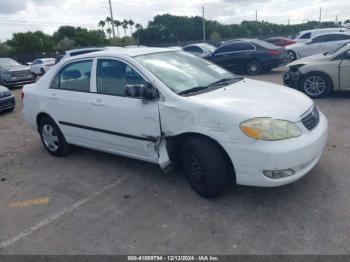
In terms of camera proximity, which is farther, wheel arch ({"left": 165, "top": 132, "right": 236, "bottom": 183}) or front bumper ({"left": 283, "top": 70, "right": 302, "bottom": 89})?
front bumper ({"left": 283, "top": 70, "right": 302, "bottom": 89})

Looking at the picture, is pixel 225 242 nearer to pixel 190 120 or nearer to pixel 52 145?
pixel 190 120

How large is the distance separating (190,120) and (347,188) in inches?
74.1

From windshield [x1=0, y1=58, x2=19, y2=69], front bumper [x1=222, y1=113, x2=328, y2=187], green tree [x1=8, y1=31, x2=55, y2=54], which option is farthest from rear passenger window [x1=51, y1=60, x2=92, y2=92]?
green tree [x1=8, y1=31, x2=55, y2=54]

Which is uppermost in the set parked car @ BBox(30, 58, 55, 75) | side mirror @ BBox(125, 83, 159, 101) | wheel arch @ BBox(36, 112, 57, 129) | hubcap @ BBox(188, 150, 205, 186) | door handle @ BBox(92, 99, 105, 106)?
side mirror @ BBox(125, 83, 159, 101)

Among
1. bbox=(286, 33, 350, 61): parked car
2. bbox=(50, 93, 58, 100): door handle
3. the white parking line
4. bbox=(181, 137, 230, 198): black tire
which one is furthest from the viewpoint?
bbox=(286, 33, 350, 61): parked car

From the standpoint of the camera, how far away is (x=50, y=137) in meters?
5.47

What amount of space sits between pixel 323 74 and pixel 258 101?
5173 millimetres

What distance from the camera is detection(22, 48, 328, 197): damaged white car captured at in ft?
10.7

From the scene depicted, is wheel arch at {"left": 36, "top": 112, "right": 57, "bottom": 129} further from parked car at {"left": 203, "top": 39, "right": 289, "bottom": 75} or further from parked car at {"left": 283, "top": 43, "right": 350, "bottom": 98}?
parked car at {"left": 203, "top": 39, "right": 289, "bottom": 75}

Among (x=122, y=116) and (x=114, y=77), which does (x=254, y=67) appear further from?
(x=122, y=116)

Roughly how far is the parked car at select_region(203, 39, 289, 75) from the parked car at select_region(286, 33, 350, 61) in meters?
2.62

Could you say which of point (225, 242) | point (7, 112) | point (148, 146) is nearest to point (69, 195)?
point (148, 146)

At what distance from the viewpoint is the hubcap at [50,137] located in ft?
17.7

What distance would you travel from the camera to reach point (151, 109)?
12.7ft
